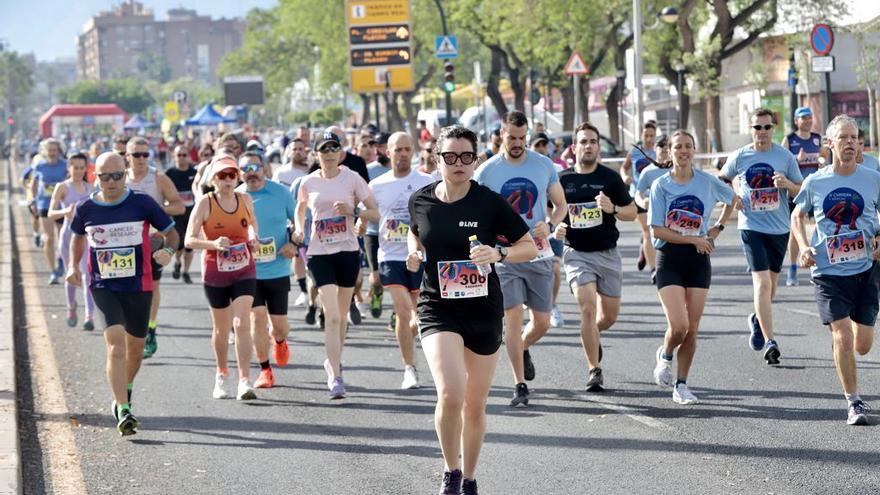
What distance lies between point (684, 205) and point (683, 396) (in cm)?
129

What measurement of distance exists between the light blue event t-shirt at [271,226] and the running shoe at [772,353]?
370 cm

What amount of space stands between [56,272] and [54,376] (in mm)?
9230

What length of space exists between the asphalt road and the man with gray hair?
51 cm

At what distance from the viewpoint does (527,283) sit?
1024cm

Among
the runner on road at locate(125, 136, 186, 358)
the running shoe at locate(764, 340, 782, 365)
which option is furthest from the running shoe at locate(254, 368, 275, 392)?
the running shoe at locate(764, 340, 782, 365)

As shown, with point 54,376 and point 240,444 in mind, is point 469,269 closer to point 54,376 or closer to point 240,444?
point 240,444

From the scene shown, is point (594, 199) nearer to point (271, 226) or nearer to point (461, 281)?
point (271, 226)

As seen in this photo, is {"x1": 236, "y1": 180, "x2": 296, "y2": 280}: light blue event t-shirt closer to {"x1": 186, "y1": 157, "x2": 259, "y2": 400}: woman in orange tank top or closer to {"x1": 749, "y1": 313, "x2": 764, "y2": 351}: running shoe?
{"x1": 186, "y1": 157, "x2": 259, "y2": 400}: woman in orange tank top

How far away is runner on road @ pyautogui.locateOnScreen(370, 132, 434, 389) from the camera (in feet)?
37.6

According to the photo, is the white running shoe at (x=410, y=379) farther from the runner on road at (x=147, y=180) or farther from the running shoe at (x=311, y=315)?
the running shoe at (x=311, y=315)

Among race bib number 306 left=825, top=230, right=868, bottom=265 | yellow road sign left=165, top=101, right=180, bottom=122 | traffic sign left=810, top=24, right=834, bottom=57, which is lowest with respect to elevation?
race bib number 306 left=825, top=230, right=868, bottom=265

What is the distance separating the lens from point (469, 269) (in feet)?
23.5

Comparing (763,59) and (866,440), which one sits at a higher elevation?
(763,59)

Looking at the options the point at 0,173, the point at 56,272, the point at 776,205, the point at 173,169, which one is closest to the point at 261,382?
the point at 776,205
